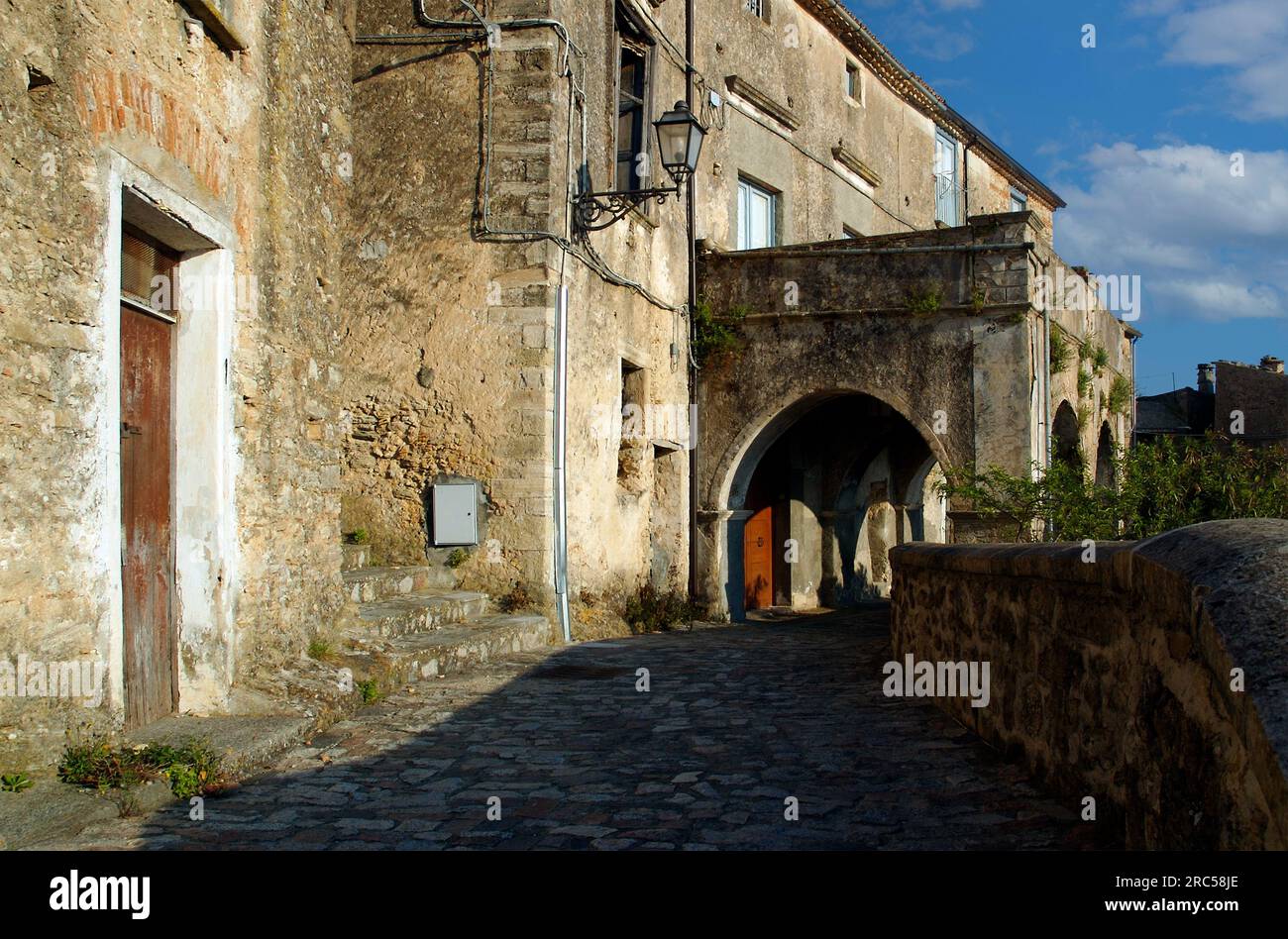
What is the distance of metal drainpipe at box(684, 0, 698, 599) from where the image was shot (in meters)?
12.7

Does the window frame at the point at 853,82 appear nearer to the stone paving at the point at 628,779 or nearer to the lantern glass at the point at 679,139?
the lantern glass at the point at 679,139

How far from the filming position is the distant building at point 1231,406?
1043 inches

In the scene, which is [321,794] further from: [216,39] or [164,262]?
[216,39]

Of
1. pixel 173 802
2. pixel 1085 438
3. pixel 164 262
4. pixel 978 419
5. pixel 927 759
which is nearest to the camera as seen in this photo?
pixel 173 802

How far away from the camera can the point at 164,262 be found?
217 inches

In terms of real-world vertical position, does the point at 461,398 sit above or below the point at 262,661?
above

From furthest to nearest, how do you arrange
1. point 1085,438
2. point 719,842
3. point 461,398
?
1. point 1085,438
2. point 461,398
3. point 719,842

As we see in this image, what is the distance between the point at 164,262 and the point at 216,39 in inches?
43.8

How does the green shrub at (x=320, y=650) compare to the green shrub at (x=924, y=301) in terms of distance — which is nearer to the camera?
the green shrub at (x=320, y=650)

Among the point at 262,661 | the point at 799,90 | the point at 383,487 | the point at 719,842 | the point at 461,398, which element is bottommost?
the point at 719,842

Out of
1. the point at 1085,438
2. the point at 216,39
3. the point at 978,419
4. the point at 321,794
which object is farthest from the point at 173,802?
the point at 1085,438

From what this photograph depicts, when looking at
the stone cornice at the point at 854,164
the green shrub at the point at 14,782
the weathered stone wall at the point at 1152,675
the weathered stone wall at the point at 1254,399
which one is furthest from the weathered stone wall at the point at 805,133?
the weathered stone wall at the point at 1254,399

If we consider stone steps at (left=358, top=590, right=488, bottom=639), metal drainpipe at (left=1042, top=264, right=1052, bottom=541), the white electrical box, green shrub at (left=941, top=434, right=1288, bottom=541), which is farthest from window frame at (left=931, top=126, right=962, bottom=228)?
stone steps at (left=358, top=590, right=488, bottom=639)

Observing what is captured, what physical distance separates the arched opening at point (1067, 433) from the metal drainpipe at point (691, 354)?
4187 millimetres
